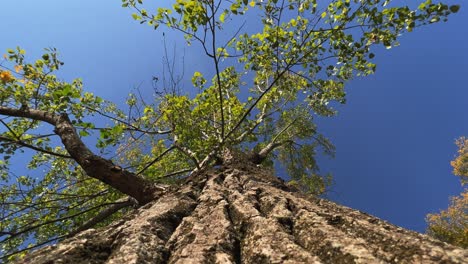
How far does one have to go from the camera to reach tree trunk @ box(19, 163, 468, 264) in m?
1.85

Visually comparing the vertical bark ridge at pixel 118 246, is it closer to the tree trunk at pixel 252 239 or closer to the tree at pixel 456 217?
the tree trunk at pixel 252 239

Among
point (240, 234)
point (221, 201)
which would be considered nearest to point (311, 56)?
point (221, 201)

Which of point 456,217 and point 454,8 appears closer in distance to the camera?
point 454,8

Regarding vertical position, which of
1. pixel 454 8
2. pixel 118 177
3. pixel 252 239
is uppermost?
pixel 454 8

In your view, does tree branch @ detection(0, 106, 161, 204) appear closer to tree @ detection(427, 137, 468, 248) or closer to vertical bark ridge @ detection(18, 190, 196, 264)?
vertical bark ridge @ detection(18, 190, 196, 264)

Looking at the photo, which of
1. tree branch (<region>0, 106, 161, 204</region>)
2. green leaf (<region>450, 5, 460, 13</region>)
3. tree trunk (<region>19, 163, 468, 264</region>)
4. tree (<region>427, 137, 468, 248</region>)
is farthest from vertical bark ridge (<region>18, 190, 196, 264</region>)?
tree (<region>427, 137, 468, 248</region>)

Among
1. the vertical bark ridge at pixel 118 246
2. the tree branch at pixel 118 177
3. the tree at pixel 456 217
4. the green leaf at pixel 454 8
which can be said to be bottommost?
the vertical bark ridge at pixel 118 246

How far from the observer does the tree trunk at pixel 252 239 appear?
185cm

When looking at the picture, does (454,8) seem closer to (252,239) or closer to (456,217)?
(252,239)

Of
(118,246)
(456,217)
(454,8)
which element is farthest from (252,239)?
(456,217)

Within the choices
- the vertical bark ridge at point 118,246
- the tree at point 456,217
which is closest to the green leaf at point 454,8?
the vertical bark ridge at point 118,246

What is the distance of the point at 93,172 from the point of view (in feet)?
16.8

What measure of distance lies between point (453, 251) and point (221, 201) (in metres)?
2.45

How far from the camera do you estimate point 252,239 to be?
7.78 feet
